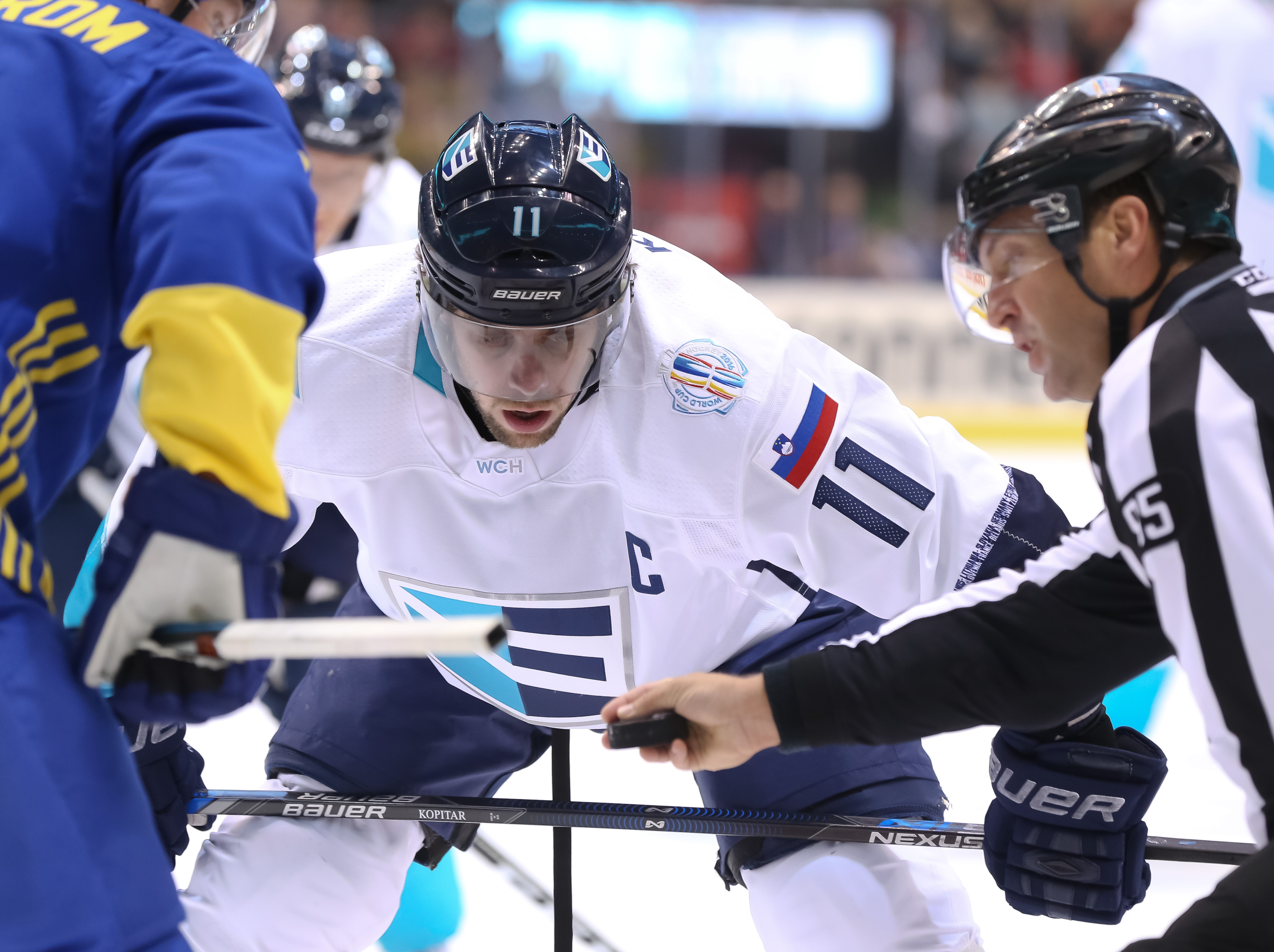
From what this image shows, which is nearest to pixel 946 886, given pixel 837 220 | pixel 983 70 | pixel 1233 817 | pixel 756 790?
pixel 756 790

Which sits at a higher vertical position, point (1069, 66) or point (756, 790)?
point (756, 790)

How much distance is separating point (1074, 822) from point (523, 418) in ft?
3.29

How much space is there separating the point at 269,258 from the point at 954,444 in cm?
129

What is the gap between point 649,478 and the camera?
7.08ft

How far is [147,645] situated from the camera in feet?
4.48

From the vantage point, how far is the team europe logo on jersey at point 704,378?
2.12 meters

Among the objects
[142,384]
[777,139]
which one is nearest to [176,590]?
[142,384]

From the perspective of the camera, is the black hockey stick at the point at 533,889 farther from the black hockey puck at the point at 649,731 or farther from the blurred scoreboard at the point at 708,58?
the blurred scoreboard at the point at 708,58

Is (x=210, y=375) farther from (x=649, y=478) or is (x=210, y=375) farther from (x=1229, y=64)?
(x=1229, y=64)

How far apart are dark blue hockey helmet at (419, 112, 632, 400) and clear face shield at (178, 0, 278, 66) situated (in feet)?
1.29

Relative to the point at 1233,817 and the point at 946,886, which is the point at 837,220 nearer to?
the point at 1233,817

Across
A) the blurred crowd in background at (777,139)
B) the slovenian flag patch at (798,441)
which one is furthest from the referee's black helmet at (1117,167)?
the blurred crowd in background at (777,139)

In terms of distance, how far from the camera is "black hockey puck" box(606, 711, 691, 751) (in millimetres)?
1776

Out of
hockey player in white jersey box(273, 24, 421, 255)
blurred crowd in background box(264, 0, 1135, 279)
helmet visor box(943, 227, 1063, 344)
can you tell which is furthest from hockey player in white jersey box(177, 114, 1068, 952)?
blurred crowd in background box(264, 0, 1135, 279)
